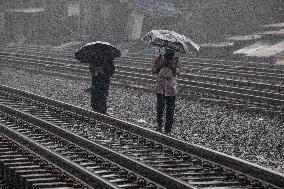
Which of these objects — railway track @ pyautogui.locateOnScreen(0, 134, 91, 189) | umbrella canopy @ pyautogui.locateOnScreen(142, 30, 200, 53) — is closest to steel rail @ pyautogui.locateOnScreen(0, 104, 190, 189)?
railway track @ pyautogui.locateOnScreen(0, 134, 91, 189)

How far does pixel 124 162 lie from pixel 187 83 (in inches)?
350

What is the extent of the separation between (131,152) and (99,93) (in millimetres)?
3500

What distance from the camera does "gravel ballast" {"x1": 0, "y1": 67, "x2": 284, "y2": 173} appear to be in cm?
777

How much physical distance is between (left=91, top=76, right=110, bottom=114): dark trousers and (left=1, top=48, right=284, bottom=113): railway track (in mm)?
3903

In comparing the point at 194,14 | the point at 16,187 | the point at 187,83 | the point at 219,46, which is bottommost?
the point at 16,187

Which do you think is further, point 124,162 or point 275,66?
point 275,66

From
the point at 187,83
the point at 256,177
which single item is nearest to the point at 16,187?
the point at 256,177

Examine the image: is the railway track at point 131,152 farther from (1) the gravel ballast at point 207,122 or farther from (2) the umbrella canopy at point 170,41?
(2) the umbrella canopy at point 170,41

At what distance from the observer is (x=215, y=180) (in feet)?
19.1

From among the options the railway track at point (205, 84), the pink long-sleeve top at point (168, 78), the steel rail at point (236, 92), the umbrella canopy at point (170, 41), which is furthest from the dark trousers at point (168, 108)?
the steel rail at point (236, 92)

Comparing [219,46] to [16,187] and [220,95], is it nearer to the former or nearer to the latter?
[220,95]

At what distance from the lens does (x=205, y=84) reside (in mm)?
14055

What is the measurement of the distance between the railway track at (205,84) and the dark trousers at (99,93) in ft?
12.8

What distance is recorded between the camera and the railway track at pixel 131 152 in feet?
18.6
